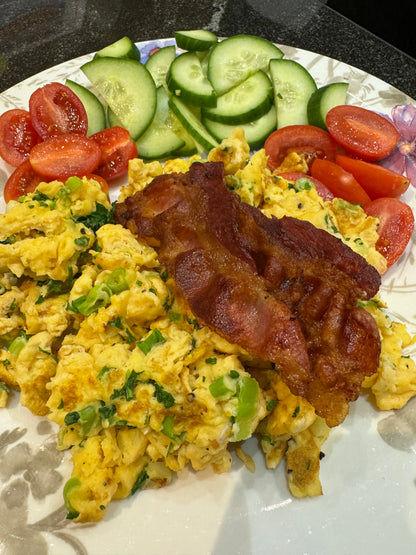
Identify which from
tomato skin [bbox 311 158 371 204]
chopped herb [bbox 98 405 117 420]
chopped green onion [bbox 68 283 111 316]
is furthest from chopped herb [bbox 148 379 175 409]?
tomato skin [bbox 311 158 371 204]

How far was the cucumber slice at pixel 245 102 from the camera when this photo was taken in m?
4.14

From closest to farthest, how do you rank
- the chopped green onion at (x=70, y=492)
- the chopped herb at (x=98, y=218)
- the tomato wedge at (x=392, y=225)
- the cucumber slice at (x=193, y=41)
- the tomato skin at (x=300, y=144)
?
the chopped green onion at (x=70, y=492), the chopped herb at (x=98, y=218), the tomato wedge at (x=392, y=225), the tomato skin at (x=300, y=144), the cucumber slice at (x=193, y=41)

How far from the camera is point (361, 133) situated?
392 centimetres

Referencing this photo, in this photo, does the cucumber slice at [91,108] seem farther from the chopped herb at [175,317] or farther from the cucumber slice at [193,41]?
the chopped herb at [175,317]

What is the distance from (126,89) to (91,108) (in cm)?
35

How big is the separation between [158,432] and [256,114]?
292cm

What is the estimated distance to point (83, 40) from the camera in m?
5.71

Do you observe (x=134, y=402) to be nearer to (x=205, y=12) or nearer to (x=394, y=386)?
(x=394, y=386)

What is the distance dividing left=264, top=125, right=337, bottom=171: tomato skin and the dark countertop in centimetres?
202

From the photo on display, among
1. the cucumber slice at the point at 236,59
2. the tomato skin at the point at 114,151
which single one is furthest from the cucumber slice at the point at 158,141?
the cucumber slice at the point at 236,59

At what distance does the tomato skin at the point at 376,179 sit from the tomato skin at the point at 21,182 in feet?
8.08

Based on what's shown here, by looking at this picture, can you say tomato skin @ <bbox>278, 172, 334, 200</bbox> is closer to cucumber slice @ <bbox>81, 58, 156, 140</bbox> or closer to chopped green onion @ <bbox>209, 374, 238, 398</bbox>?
cucumber slice @ <bbox>81, 58, 156, 140</bbox>

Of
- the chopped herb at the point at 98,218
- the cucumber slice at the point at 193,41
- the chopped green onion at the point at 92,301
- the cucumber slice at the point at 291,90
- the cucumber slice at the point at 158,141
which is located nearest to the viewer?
the chopped green onion at the point at 92,301

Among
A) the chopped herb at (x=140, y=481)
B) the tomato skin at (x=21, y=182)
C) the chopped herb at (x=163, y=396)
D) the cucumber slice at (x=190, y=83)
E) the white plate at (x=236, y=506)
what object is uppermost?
the cucumber slice at (x=190, y=83)
